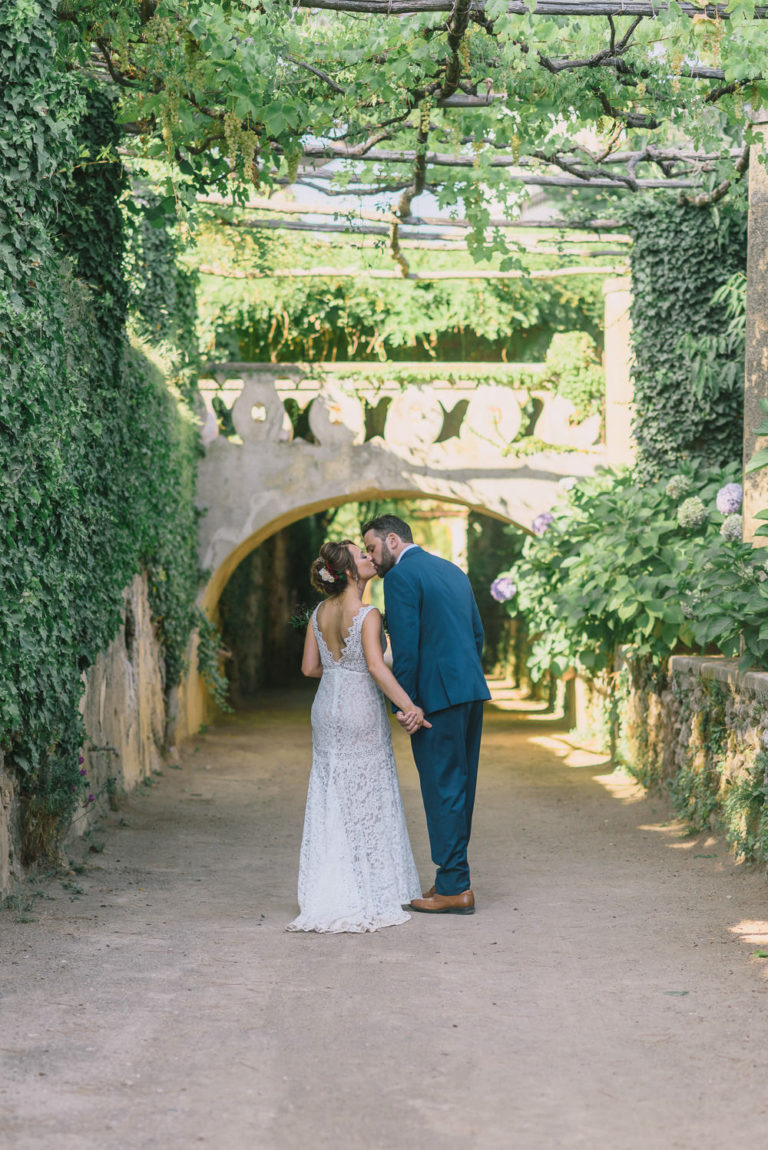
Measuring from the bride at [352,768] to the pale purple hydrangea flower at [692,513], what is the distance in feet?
12.2

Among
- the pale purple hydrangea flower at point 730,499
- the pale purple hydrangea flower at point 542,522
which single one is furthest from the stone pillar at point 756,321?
the pale purple hydrangea flower at point 542,522

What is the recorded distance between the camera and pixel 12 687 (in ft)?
15.5

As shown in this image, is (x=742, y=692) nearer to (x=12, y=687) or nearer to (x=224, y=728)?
(x=12, y=687)

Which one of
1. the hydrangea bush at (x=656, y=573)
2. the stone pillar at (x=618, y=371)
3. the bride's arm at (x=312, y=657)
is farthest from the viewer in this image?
the stone pillar at (x=618, y=371)

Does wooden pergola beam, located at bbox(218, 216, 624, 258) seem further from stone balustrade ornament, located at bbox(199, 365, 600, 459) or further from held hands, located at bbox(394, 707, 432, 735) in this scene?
held hands, located at bbox(394, 707, 432, 735)

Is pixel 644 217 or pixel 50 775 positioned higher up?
pixel 644 217

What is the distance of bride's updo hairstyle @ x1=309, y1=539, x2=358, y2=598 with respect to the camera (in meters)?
5.06

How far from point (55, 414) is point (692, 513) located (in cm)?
465

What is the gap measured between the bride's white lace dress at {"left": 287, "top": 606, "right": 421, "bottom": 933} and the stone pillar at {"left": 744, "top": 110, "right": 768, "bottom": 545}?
2955mm

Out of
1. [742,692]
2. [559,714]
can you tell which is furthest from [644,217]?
[559,714]

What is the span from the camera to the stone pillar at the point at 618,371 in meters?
12.0

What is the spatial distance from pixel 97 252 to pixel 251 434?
6.68 metres

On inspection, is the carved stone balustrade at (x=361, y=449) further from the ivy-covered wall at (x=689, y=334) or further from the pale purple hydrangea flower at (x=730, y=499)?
the pale purple hydrangea flower at (x=730, y=499)

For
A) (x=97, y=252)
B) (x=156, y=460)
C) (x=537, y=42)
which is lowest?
(x=156, y=460)
